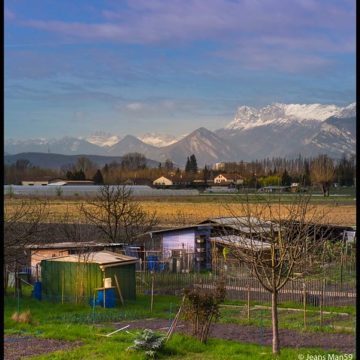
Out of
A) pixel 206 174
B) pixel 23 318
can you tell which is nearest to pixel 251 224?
pixel 23 318

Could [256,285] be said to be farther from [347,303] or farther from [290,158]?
[290,158]

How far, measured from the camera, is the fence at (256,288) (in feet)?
55.3

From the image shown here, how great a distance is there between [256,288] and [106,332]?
25.5 ft

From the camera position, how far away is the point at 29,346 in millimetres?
10508

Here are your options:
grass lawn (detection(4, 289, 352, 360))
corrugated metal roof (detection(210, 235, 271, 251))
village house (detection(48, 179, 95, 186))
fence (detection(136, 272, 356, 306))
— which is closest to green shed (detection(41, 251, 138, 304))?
grass lawn (detection(4, 289, 352, 360))

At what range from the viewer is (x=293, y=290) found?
17922 mm

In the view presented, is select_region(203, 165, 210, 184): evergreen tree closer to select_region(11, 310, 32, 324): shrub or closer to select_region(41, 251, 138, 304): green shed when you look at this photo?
select_region(41, 251, 138, 304): green shed

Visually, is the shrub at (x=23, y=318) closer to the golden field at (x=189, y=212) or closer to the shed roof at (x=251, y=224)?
the shed roof at (x=251, y=224)

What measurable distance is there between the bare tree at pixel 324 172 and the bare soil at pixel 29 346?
29.6 metres

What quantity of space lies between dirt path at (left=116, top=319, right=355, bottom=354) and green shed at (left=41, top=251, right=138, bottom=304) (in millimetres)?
3845

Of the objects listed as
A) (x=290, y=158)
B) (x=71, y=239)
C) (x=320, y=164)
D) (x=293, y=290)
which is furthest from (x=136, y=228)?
(x=290, y=158)

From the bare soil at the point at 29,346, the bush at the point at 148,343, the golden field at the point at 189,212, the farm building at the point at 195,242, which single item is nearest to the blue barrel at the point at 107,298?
the bare soil at the point at 29,346

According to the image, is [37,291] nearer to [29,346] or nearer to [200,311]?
[29,346]

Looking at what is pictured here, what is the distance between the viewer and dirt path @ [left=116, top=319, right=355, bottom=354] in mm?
11070
